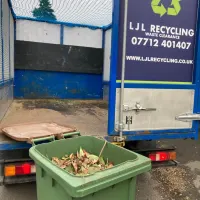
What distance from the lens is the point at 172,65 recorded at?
242cm

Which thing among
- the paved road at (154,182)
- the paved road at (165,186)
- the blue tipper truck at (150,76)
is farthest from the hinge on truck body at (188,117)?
the paved road at (165,186)

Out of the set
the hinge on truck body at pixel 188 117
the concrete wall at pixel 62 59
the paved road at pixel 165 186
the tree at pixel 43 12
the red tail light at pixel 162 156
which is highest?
the tree at pixel 43 12

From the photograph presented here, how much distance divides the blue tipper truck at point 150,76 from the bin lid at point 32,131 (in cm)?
11

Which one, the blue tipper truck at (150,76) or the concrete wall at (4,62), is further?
the concrete wall at (4,62)

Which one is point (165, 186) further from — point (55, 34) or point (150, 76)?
point (55, 34)

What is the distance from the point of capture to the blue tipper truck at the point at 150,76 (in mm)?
2219

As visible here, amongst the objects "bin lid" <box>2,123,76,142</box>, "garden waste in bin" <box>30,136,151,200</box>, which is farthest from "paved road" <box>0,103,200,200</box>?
"garden waste in bin" <box>30,136,151,200</box>

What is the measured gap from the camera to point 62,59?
582cm

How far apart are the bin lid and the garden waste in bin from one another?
249mm

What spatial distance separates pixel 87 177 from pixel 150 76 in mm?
1376

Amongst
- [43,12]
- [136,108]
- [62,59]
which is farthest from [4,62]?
[136,108]

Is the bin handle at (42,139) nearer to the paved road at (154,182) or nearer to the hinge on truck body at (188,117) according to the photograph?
the paved road at (154,182)

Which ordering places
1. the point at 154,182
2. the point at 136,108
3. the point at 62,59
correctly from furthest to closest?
the point at 62,59
the point at 154,182
the point at 136,108

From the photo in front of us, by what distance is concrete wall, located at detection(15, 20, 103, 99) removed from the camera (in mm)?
5645
